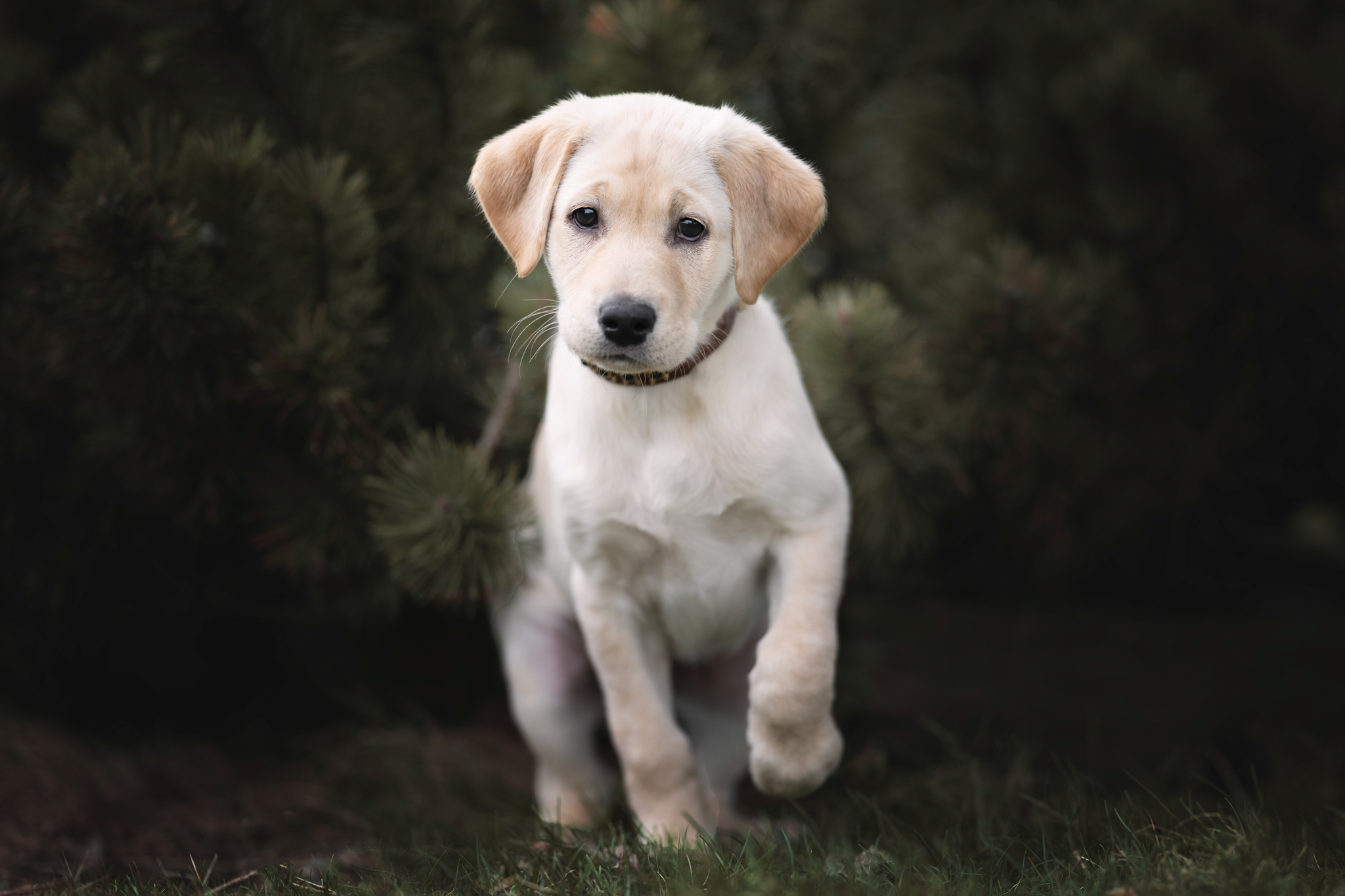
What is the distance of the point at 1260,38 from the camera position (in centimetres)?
358

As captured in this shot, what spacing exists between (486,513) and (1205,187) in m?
2.74

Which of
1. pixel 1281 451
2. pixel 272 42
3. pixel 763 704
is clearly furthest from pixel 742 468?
pixel 1281 451

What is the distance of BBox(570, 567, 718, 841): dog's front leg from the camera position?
2.50m

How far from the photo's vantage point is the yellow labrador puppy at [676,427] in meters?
2.20

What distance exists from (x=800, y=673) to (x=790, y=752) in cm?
20

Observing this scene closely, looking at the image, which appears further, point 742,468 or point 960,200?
point 960,200

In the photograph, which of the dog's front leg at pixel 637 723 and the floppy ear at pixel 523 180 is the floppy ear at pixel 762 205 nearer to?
the floppy ear at pixel 523 180

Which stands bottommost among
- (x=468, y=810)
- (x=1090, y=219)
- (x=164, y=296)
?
(x=468, y=810)

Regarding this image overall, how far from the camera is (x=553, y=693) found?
2.92m

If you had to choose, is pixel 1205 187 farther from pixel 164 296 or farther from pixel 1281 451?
pixel 164 296

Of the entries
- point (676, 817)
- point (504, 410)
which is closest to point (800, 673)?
point (676, 817)

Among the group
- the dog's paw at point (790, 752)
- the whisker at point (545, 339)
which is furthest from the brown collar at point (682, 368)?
the dog's paw at point (790, 752)

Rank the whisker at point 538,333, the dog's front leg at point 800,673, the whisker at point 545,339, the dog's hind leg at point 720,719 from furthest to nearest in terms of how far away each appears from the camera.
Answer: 1. the dog's hind leg at point 720,719
2. the whisker at point 545,339
3. the whisker at point 538,333
4. the dog's front leg at point 800,673

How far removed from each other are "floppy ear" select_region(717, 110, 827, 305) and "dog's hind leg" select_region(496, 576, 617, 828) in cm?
114
